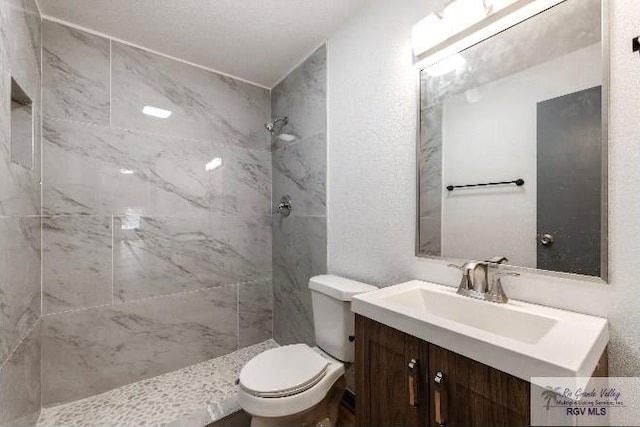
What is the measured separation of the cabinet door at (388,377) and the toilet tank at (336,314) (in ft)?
1.16

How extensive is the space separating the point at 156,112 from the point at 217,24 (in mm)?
742

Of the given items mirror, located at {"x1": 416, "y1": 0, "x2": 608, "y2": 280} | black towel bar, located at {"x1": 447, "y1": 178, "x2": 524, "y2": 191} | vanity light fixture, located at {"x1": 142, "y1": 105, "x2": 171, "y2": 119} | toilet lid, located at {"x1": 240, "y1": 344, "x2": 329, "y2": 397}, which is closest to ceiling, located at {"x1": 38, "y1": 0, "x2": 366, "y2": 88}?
vanity light fixture, located at {"x1": 142, "y1": 105, "x2": 171, "y2": 119}

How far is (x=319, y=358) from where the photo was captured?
148 cm

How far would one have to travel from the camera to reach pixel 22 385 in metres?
1.37

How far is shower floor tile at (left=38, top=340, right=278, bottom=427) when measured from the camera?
5.30 feet

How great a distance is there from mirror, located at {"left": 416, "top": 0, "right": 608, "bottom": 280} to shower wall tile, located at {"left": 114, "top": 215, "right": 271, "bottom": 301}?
5.03 ft

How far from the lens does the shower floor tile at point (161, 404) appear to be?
5.30ft

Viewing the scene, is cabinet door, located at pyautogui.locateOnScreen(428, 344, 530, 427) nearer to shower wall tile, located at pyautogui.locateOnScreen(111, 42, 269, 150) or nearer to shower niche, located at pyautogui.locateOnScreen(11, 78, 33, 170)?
shower niche, located at pyautogui.locateOnScreen(11, 78, 33, 170)

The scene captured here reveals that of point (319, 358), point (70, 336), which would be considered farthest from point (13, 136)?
point (319, 358)

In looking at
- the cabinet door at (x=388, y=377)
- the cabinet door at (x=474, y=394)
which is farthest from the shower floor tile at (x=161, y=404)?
the cabinet door at (x=474, y=394)

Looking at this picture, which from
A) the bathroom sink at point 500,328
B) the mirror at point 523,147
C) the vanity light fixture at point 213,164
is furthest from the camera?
the vanity light fixture at point 213,164

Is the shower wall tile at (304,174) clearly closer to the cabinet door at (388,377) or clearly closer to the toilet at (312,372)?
the toilet at (312,372)

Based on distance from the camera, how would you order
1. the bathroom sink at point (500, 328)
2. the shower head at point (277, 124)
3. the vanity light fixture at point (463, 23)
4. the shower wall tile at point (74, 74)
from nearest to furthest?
the bathroom sink at point (500, 328) < the vanity light fixture at point (463, 23) < the shower wall tile at point (74, 74) < the shower head at point (277, 124)

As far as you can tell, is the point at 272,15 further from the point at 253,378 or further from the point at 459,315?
the point at 253,378
